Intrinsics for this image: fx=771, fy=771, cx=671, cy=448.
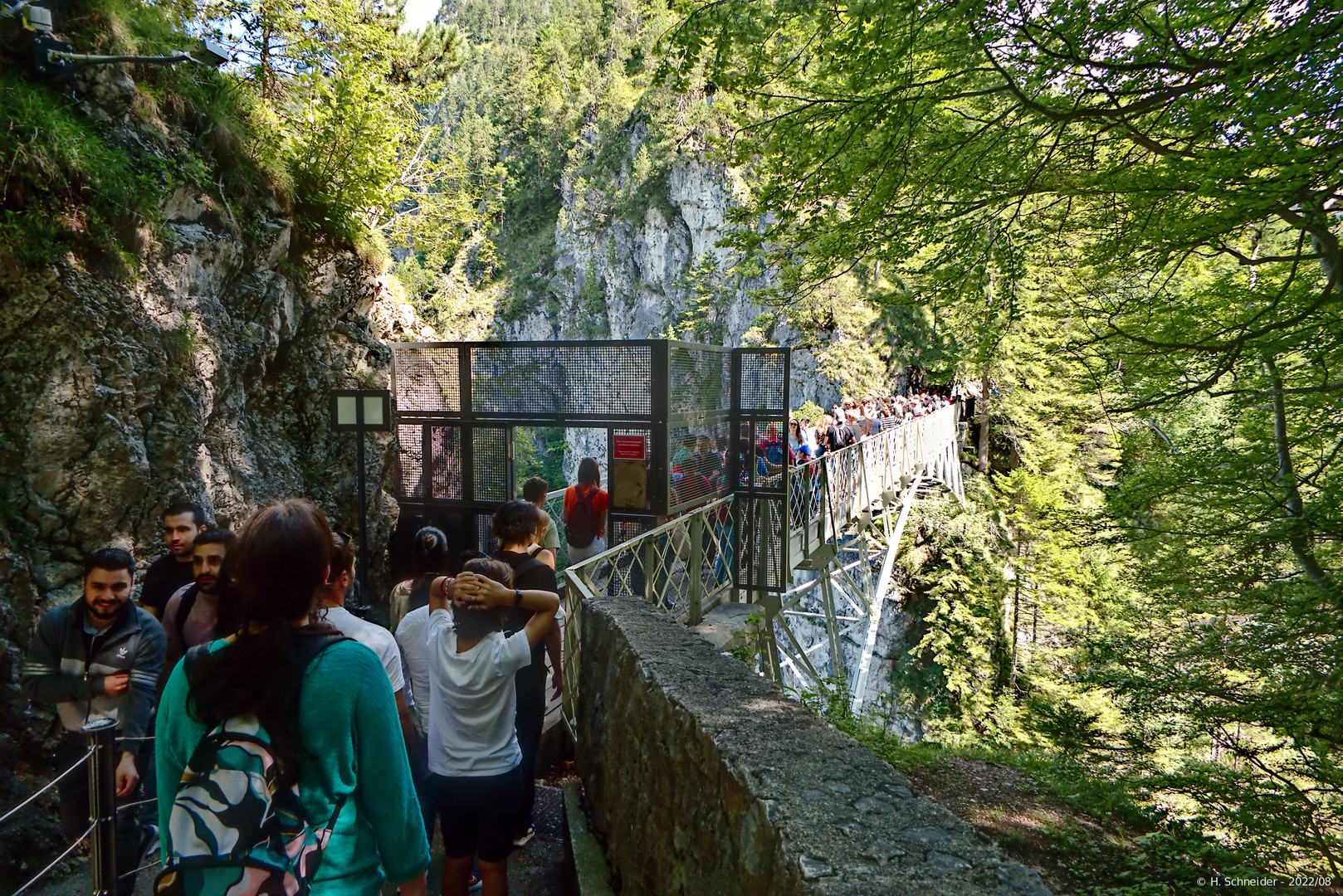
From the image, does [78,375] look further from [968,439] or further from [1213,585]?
[968,439]

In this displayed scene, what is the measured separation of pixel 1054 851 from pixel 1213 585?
2336mm

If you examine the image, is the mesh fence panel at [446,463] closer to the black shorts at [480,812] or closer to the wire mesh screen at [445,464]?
the wire mesh screen at [445,464]

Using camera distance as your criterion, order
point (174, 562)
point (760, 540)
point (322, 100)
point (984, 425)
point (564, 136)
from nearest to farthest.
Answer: point (174, 562)
point (760, 540)
point (322, 100)
point (984, 425)
point (564, 136)

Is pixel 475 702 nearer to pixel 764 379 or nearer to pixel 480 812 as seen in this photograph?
pixel 480 812

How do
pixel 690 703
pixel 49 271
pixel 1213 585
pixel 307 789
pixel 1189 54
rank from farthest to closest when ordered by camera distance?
pixel 1213 585
pixel 49 271
pixel 1189 54
pixel 690 703
pixel 307 789

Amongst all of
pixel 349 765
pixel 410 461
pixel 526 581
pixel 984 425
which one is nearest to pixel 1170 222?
pixel 526 581

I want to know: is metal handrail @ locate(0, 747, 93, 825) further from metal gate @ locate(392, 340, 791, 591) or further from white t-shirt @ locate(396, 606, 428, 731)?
metal gate @ locate(392, 340, 791, 591)

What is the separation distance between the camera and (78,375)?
534 centimetres

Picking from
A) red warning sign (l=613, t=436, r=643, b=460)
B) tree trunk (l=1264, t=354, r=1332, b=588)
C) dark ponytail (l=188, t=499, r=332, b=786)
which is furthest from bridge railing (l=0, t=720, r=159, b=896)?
tree trunk (l=1264, t=354, r=1332, b=588)

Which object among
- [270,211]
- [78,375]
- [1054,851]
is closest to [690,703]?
[1054,851]

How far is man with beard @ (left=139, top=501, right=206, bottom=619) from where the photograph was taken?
126 inches

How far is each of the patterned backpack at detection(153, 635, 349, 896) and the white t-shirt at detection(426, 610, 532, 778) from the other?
1160 mm

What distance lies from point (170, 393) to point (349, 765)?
5970 millimetres

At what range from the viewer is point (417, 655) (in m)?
2.88
